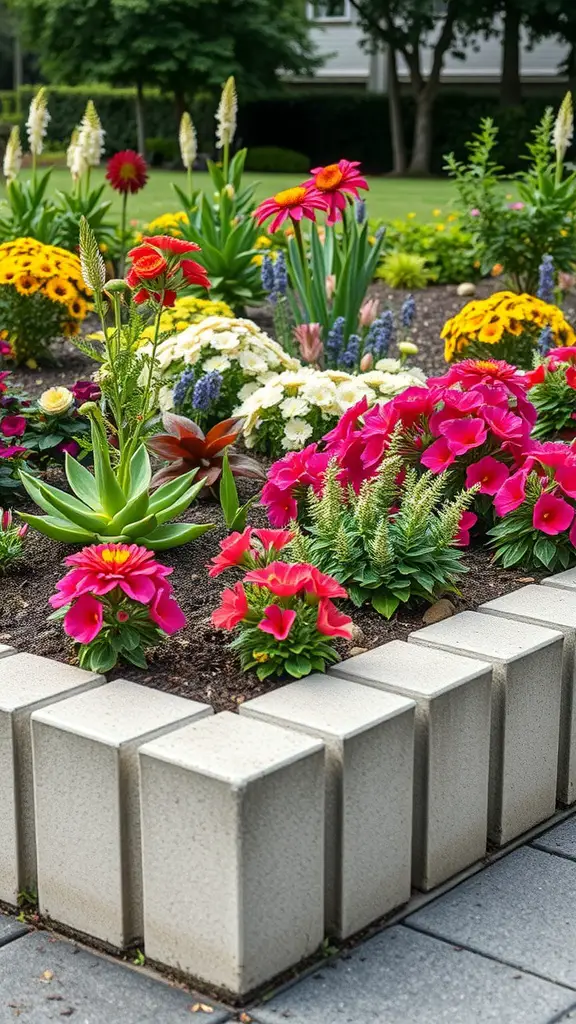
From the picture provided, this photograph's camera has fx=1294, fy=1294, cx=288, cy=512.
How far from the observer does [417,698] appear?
2531 mm

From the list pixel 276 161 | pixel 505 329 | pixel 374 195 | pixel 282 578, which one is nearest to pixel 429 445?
pixel 282 578

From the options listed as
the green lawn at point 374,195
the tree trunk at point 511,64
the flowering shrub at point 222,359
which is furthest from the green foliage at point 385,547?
the tree trunk at point 511,64

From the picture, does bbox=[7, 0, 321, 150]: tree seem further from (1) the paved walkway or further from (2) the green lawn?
(1) the paved walkway

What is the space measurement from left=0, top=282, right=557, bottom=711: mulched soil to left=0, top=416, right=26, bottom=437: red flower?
508 millimetres

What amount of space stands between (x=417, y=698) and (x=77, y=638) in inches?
27.1

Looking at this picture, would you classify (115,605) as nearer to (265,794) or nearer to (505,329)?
(265,794)

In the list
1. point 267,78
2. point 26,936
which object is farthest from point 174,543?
point 267,78

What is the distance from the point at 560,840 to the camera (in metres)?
2.82

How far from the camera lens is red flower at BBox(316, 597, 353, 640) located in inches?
101

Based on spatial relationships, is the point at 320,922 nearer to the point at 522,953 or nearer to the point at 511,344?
the point at 522,953

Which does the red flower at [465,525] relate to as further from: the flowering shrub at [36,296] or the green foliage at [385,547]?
the flowering shrub at [36,296]

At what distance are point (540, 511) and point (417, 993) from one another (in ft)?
4.48

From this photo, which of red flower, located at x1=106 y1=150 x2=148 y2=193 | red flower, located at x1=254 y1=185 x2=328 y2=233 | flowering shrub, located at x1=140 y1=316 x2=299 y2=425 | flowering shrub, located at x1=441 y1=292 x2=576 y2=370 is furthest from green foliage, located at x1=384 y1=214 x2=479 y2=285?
flowering shrub, located at x1=140 y1=316 x2=299 y2=425

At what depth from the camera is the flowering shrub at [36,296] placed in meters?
6.35
